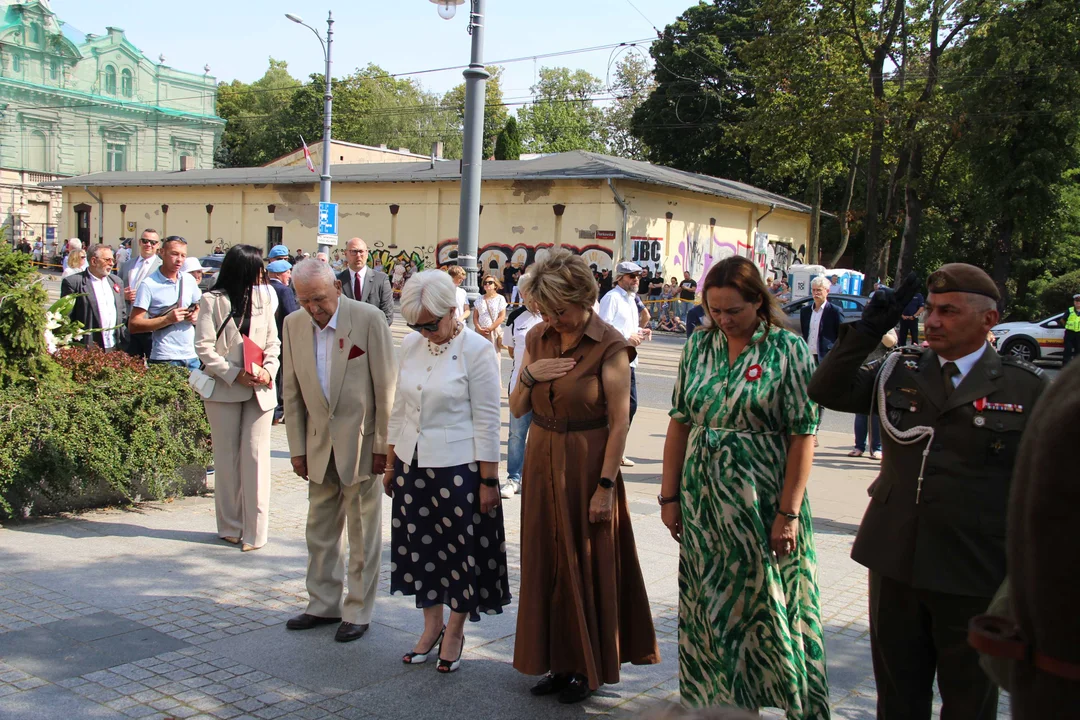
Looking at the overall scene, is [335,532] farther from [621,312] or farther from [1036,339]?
[1036,339]

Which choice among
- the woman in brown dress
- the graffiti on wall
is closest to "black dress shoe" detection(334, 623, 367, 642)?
the woman in brown dress

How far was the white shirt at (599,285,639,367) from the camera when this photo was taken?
9.24 meters

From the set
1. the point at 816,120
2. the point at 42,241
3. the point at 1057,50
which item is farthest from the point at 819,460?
Answer: the point at 42,241

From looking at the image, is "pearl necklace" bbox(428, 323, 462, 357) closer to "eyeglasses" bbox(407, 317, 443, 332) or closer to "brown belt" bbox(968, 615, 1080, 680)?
"eyeglasses" bbox(407, 317, 443, 332)

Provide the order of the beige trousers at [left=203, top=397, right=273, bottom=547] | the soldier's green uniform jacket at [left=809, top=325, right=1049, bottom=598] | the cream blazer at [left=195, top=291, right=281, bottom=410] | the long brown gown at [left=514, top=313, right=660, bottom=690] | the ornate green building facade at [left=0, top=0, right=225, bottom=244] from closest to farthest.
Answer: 1. the soldier's green uniform jacket at [left=809, top=325, right=1049, bottom=598]
2. the long brown gown at [left=514, top=313, right=660, bottom=690]
3. the cream blazer at [left=195, top=291, right=281, bottom=410]
4. the beige trousers at [left=203, top=397, right=273, bottom=547]
5. the ornate green building facade at [left=0, top=0, right=225, bottom=244]

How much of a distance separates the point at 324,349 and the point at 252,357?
54.6 inches

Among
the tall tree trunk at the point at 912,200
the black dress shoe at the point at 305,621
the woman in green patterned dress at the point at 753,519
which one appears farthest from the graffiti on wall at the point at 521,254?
the woman in green patterned dress at the point at 753,519

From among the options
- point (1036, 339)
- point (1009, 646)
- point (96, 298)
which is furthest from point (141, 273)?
point (1036, 339)

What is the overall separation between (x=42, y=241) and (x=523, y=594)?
59.0 m

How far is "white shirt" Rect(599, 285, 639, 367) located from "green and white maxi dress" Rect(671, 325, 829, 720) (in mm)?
5411

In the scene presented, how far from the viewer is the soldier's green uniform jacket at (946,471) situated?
3162 millimetres

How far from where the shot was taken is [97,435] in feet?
22.5

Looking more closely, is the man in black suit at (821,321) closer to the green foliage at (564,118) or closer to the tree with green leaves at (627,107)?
the tree with green leaves at (627,107)

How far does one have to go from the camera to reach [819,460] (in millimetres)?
10688
